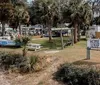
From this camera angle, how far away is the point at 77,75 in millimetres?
15016

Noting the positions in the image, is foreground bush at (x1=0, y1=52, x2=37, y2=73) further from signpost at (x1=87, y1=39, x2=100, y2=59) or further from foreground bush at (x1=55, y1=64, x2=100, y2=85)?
signpost at (x1=87, y1=39, x2=100, y2=59)

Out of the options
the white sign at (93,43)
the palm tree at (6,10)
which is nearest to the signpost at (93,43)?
the white sign at (93,43)

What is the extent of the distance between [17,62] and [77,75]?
494 cm

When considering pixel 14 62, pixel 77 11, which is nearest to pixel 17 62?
pixel 14 62

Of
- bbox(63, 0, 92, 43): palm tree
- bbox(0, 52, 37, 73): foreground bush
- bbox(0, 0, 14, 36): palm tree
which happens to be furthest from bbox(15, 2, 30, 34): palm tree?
bbox(0, 52, 37, 73): foreground bush

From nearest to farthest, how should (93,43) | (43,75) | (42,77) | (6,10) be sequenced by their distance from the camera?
(42,77)
(43,75)
(93,43)
(6,10)

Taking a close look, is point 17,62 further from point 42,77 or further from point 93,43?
point 93,43

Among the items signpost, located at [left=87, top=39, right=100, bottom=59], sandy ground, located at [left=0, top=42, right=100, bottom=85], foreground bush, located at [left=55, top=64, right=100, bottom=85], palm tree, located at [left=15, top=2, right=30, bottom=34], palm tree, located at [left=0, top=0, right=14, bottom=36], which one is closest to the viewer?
foreground bush, located at [left=55, top=64, right=100, bottom=85]

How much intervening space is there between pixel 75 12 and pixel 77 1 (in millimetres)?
1796

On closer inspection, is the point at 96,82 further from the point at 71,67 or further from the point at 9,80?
the point at 9,80

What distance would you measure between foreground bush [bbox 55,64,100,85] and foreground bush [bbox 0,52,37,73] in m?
2.38

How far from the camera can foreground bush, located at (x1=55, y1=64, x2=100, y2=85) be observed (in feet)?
47.3

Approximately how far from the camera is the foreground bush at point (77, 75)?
14422mm

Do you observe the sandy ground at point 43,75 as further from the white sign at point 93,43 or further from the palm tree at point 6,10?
the palm tree at point 6,10
